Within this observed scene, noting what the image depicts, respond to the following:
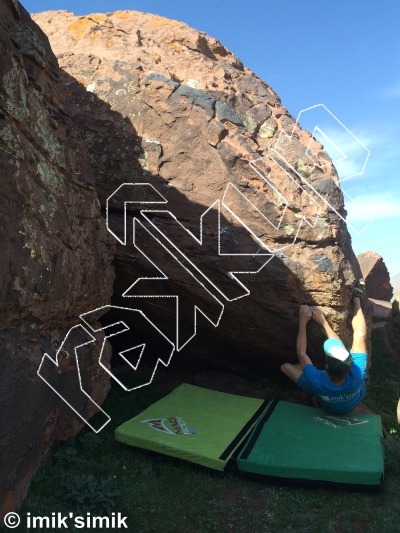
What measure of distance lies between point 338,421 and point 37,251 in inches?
129

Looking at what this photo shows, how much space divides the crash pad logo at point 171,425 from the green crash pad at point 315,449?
23.6 inches

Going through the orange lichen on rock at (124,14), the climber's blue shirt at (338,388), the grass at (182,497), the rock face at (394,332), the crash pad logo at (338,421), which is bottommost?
the grass at (182,497)

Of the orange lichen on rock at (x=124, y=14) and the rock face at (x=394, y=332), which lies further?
the rock face at (x=394, y=332)

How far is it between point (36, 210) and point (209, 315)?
2612mm

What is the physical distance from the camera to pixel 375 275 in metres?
14.4

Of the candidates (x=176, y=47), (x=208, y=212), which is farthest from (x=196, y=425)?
(x=176, y=47)

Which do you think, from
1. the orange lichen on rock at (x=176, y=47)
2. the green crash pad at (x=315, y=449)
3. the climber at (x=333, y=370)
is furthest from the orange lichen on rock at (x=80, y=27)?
the green crash pad at (x=315, y=449)

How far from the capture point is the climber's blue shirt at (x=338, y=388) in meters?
4.77

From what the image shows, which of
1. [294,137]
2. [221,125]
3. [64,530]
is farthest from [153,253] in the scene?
[64,530]

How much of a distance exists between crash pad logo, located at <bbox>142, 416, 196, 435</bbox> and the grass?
0.33 meters

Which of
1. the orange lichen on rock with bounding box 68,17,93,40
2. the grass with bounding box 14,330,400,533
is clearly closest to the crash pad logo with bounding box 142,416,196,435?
the grass with bounding box 14,330,400,533

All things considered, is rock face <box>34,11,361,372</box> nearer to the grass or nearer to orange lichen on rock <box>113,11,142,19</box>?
orange lichen on rock <box>113,11,142,19</box>

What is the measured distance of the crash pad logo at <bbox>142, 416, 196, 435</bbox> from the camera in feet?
14.6

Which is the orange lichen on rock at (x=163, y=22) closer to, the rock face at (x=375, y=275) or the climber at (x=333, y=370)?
the climber at (x=333, y=370)
